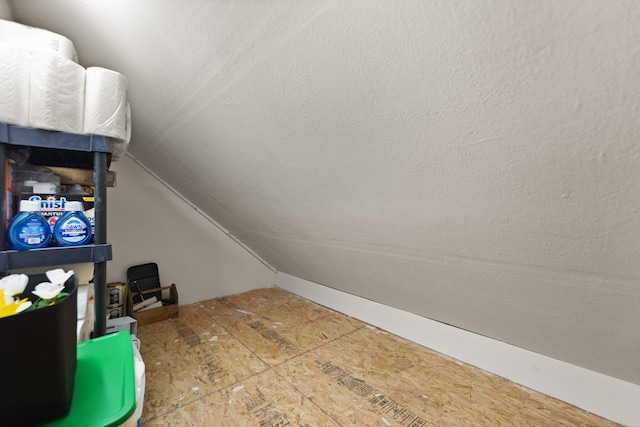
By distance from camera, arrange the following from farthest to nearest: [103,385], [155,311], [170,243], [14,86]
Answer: [170,243] → [155,311] → [14,86] → [103,385]

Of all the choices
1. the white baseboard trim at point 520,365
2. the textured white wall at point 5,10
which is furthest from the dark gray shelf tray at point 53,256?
the white baseboard trim at point 520,365

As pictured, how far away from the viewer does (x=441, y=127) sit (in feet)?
2.40

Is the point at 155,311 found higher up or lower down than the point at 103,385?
lower down

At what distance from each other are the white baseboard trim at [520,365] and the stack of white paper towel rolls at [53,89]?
1.95m

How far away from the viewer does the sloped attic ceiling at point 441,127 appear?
1.76 feet

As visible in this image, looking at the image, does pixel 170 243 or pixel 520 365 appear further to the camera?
pixel 170 243

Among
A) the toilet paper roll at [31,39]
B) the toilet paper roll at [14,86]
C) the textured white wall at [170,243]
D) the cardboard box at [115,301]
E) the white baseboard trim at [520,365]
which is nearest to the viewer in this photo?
the toilet paper roll at [14,86]

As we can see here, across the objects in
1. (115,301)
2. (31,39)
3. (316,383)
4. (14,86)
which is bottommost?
(316,383)

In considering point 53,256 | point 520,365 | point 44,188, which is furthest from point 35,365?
point 520,365

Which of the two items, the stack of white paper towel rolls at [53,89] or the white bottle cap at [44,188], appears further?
the white bottle cap at [44,188]

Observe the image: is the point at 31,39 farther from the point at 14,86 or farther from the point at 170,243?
the point at 170,243

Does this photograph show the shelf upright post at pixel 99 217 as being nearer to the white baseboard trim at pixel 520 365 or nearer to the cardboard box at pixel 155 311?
the cardboard box at pixel 155 311

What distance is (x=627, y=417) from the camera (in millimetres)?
1172

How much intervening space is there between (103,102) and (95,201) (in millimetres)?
358
